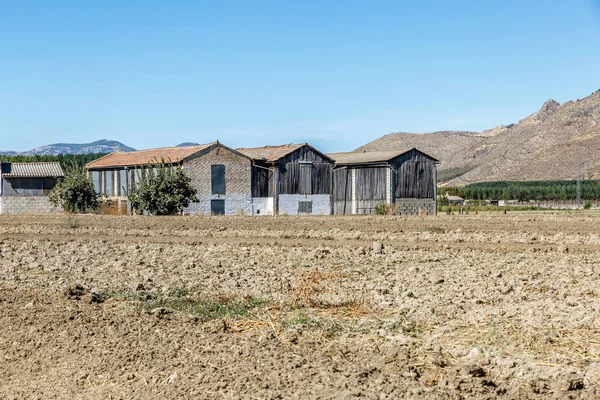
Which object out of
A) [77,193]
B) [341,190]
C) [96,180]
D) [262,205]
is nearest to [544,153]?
[341,190]

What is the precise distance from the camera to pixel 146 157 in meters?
53.7

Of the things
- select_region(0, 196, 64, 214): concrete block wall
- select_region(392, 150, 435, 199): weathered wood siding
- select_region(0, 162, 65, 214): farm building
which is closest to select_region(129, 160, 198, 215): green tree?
select_region(0, 162, 65, 214): farm building

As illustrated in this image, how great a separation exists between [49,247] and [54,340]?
11.5 metres

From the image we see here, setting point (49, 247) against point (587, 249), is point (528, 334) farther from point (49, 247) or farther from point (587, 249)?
point (49, 247)

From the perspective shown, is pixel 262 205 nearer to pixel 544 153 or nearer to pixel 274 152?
pixel 274 152

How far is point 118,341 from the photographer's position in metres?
9.42

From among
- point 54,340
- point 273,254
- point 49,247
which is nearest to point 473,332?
point 54,340

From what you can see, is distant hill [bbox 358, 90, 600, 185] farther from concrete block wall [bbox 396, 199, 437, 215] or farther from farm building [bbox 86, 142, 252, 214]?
farm building [bbox 86, 142, 252, 214]

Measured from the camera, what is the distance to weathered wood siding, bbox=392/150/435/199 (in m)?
52.9

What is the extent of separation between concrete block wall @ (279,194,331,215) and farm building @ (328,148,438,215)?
718 millimetres

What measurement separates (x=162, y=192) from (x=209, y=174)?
18.7 ft

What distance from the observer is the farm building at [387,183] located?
52.7m

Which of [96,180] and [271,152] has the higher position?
[271,152]

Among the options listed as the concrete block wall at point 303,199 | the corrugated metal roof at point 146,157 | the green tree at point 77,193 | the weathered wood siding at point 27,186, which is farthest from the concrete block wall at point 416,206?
the weathered wood siding at point 27,186
